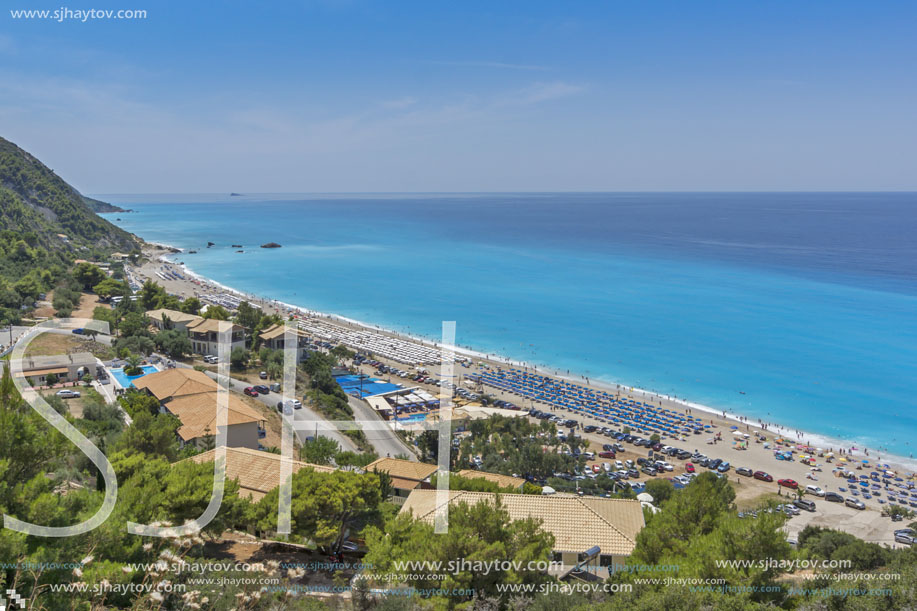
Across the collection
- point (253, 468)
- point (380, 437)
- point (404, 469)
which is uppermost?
point (253, 468)

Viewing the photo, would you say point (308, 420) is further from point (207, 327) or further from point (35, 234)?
point (35, 234)

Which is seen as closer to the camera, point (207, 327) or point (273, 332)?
point (207, 327)

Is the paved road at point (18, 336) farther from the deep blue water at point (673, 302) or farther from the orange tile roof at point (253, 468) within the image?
the deep blue water at point (673, 302)

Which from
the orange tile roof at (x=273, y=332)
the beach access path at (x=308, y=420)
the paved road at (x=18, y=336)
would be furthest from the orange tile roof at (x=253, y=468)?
the orange tile roof at (x=273, y=332)

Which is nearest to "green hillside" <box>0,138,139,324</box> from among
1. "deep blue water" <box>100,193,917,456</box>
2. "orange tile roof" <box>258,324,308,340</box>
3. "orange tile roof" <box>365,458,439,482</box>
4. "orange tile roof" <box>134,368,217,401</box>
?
"orange tile roof" <box>134,368,217,401</box>

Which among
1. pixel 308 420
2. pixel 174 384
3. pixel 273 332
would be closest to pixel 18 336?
pixel 174 384

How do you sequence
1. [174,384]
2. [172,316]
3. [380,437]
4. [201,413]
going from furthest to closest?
[172,316]
[380,437]
[174,384]
[201,413]

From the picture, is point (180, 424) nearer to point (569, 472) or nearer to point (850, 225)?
point (569, 472)
